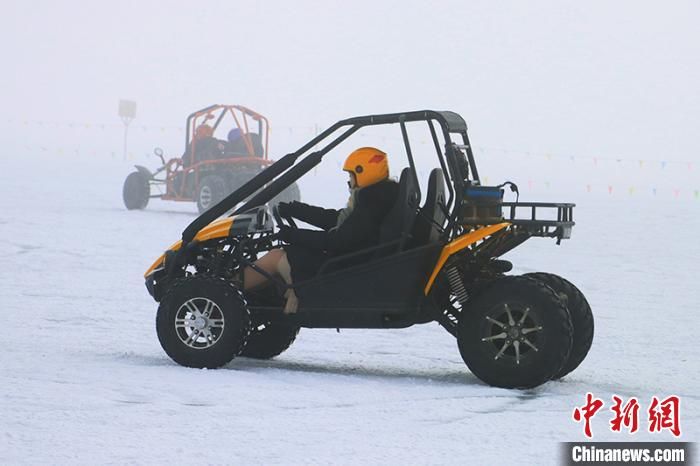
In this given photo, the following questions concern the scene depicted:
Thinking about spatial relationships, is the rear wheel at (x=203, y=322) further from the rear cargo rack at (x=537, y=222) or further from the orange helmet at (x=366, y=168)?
the rear cargo rack at (x=537, y=222)

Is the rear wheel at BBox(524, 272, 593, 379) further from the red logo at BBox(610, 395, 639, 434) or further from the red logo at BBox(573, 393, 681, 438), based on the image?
the red logo at BBox(610, 395, 639, 434)

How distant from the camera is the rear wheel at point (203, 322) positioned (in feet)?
29.8

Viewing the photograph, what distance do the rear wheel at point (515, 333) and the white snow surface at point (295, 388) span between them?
Result: 13 centimetres

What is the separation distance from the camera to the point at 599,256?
20.2 m

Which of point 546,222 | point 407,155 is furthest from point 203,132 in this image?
point 546,222

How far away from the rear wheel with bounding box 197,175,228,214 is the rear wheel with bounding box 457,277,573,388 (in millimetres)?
17231

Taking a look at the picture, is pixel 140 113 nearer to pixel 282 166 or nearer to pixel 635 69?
pixel 635 69

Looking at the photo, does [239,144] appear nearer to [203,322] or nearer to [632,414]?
[203,322]

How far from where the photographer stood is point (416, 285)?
891 centimetres

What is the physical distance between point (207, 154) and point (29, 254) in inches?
387

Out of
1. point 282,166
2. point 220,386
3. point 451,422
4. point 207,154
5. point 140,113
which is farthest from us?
point 140,113

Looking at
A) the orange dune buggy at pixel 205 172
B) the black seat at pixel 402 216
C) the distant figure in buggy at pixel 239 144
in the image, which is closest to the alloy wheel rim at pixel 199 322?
the black seat at pixel 402 216

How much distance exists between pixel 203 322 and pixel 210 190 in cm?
1668

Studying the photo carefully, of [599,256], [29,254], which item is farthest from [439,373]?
[599,256]
